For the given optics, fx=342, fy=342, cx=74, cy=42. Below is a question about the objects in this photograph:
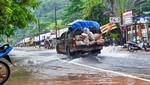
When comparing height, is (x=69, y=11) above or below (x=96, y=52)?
above

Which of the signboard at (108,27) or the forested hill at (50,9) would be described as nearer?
the signboard at (108,27)

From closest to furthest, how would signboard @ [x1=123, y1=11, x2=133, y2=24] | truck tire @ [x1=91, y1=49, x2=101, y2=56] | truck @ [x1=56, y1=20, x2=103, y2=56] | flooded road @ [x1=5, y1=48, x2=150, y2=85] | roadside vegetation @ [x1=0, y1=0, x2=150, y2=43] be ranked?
flooded road @ [x1=5, y1=48, x2=150, y2=85] < roadside vegetation @ [x1=0, y1=0, x2=150, y2=43] < truck @ [x1=56, y1=20, x2=103, y2=56] < truck tire @ [x1=91, y1=49, x2=101, y2=56] < signboard @ [x1=123, y1=11, x2=133, y2=24]

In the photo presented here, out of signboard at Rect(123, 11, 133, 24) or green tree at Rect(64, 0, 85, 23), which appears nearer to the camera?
signboard at Rect(123, 11, 133, 24)

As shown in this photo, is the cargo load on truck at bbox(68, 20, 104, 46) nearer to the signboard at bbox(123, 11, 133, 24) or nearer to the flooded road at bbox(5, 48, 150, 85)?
the flooded road at bbox(5, 48, 150, 85)

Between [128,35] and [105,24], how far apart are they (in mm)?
7173

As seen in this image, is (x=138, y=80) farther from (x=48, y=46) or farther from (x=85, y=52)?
(x=48, y=46)

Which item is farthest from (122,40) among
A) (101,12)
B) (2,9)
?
(2,9)

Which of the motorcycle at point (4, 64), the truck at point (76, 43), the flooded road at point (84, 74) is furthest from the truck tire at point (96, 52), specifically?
the motorcycle at point (4, 64)

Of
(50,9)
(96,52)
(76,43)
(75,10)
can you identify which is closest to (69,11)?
(75,10)

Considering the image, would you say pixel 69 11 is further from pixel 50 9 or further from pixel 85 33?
pixel 50 9

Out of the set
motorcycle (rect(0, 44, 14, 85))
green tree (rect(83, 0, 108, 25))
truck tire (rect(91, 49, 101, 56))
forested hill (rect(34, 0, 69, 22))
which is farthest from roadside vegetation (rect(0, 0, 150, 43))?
forested hill (rect(34, 0, 69, 22))

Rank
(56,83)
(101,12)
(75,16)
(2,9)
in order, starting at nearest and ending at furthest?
(56,83), (2,9), (101,12), (75,16)

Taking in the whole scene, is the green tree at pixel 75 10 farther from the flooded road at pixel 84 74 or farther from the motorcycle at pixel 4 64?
the motorcycle at pixel 4 64

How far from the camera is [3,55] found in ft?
28.4
